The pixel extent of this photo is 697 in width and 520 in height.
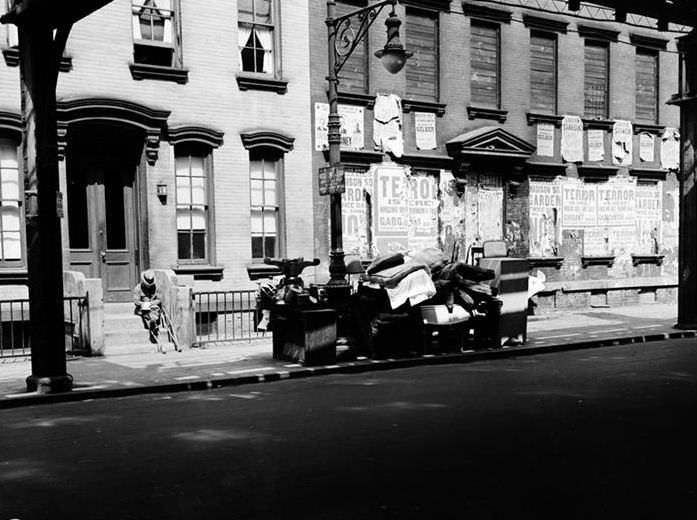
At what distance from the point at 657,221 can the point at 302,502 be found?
20086mm

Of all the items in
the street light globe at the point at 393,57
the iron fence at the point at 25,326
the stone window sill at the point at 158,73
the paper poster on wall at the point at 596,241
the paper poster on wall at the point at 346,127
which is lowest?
the iron fence at the point at 25,326

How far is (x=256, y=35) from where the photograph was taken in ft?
51.3

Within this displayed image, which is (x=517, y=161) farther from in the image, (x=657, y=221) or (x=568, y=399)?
(x=568, y=399)

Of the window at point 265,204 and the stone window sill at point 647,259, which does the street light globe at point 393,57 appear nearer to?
the window at point 265,204

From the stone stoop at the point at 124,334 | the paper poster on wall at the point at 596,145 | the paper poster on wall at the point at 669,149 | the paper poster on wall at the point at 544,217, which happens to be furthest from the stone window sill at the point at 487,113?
the stone stoop at the point at 124,334

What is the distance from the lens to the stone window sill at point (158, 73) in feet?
46.3

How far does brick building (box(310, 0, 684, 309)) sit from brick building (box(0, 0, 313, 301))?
3.00 ft

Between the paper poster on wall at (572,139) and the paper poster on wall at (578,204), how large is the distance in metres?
0.68

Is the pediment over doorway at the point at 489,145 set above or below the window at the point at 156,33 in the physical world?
below

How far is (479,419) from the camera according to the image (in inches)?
288

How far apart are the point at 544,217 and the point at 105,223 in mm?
11518

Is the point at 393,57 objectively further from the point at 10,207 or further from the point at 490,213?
the point at 490,213

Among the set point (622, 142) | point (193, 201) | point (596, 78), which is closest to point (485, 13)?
point (596, 78)

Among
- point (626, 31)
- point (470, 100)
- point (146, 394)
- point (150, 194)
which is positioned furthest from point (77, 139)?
point (626, 31)
